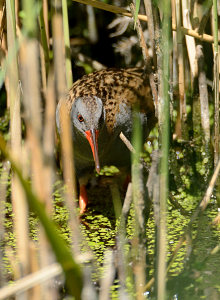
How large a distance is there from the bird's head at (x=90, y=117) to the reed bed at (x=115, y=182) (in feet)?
0.78

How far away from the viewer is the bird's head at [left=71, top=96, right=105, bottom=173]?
326 cm

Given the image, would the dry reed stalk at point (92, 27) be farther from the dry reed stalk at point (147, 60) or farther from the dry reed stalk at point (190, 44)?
the dry reed stalk at point (147, 60)

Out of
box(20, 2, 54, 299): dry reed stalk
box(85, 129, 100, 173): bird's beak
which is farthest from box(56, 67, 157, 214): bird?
box(20, 2, 54, 299): dry reed stalk

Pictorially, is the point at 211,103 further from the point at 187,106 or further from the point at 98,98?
the point at 98,98

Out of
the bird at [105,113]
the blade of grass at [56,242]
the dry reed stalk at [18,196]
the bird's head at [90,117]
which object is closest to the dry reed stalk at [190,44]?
the bird at [105,113]

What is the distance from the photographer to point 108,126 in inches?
136

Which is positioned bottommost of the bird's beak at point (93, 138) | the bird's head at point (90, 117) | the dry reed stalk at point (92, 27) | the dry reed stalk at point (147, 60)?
the bird's beak at point (93, 138)

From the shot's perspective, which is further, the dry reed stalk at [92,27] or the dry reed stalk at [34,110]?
the dry reed stalk at [92,27]

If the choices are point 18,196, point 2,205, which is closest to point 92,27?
point 2,205

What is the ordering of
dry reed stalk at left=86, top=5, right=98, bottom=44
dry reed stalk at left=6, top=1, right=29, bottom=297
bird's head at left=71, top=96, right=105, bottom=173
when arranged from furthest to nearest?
dry reed stalk at left=86, top=5, right=98, bottom=44 < bird's head at left=71, top=96, right=105, bottom=173 < dry reed stalk at left=6, top=1, right=29, bottom=297

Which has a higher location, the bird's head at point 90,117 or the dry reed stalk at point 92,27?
the dry reed stalk at point 92,27

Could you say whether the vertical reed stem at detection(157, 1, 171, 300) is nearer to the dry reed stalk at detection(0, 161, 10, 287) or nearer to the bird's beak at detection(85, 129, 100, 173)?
the dry reed stalk at detection(0, 161, 10, 287)

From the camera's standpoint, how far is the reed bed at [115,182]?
1.74 m

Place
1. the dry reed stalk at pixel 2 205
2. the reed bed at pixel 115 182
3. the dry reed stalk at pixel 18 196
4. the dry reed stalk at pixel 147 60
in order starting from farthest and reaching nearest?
the dry reed stalk at pixel 147 60 → the dry reed stalk at pixel 2 205 → the dry reed stalk at pixel 18 196 → the reed bed at pixel 115 182
